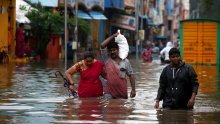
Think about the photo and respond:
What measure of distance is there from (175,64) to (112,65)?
2153 millimetres

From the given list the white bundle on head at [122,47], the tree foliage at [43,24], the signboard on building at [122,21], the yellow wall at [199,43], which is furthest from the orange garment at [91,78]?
the signboard on building at [122,21]

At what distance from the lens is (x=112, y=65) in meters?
14.3

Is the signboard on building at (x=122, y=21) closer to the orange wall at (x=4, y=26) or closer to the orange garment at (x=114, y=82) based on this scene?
the orange wall at (x=4, y=26)

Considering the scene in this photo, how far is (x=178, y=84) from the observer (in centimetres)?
1245

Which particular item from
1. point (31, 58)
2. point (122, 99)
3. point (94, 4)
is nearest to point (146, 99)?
point (122, 99)

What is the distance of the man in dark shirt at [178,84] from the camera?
12.4m

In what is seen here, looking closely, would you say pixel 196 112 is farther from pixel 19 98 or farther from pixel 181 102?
pixel 19 98

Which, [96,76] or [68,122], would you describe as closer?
[68,122]

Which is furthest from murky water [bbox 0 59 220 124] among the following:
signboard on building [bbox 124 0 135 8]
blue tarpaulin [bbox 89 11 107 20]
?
signboard on building [bbox 124 0 135 8]

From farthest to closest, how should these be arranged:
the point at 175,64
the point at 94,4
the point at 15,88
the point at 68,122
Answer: the point at 94,4 → the point at 15,88 → the point at 175,64 → the point at 68,122

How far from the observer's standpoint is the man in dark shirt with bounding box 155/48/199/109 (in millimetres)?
12382

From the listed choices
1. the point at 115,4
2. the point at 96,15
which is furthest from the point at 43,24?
the point at 115,4

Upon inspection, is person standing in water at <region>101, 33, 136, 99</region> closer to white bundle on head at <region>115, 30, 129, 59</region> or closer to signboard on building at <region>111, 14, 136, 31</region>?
white bundle on head at <region>115, 30, 129, 59</region>

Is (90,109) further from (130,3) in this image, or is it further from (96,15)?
(130,3)
